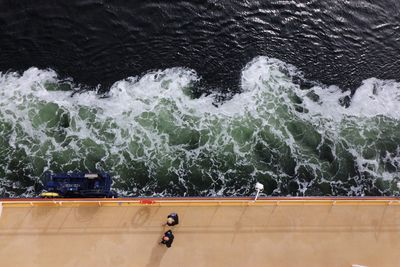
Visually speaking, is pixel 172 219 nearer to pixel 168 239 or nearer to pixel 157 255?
pixel 168 239

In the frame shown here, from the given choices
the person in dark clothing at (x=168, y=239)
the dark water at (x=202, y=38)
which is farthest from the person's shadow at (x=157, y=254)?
the dark water at (x=202, y=38)

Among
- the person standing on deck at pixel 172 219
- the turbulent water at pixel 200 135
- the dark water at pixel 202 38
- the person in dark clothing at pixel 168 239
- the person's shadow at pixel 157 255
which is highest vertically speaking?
the dark water at pixel 202 38

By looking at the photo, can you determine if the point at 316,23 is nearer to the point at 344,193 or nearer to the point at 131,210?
the point at 344,193

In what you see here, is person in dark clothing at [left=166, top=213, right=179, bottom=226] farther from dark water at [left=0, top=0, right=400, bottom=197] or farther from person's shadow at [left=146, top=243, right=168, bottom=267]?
dark water at [left=0, top=0, right=400, bottom=197]

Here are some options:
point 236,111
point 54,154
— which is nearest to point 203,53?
point 236,111

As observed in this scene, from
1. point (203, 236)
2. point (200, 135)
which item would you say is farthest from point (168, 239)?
point (200, 135)

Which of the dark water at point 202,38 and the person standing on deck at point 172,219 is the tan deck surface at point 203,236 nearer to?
the person standing on deck at point 172,219
